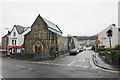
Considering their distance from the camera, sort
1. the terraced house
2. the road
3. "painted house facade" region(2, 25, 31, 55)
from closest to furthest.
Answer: the road < the terraced house < "painted house facade" region(2, 25, 31, 55)

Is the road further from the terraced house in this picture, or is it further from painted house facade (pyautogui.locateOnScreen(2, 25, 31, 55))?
painted house facade (pyautogui.locateOnScreen(2, 25, 31, 55))

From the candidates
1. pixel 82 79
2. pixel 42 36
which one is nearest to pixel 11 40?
pixel 42 36

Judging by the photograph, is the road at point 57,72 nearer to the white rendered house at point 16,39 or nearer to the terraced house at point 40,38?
the terraced house at point 40,38

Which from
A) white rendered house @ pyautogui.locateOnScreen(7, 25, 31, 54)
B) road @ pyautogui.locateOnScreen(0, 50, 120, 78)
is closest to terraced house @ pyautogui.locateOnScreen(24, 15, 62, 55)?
white rendered house @ pyautogui.locateOnScreen(7, 25, 31, 54)

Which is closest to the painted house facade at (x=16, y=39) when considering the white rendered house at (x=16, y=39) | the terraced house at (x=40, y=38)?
the white rendered house at (x=16, y=39)

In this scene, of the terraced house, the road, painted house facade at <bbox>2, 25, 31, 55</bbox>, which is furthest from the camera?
painted house facade at <bbox>2, 25, 31, 55</bbox>

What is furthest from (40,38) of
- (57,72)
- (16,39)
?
(57,72)

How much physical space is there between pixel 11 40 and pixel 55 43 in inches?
817

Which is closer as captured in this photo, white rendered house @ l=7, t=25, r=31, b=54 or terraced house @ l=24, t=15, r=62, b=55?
terraced house @ l=24, t=15, r=62, b=55

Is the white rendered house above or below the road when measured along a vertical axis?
above

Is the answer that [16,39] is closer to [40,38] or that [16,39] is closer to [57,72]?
[40,38]

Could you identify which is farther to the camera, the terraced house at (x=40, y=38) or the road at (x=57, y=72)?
the terraced house at (x=40, y=38)

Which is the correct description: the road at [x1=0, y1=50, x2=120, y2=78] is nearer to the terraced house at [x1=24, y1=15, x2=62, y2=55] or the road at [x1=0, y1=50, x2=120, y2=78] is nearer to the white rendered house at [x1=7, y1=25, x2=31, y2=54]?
the terraced house at [x1=24, y1=15, x2=62, y2=55]

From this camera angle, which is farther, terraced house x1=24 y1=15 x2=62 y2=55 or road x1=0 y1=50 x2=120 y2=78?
terraced house x1=24 y1=15 x2=62 y2=55
